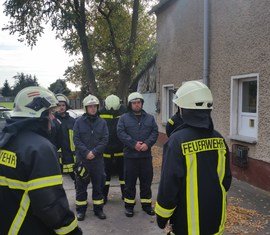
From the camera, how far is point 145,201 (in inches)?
243

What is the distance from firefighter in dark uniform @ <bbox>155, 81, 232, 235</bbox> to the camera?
2.81 metres

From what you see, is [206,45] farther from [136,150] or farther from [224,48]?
[136,150]

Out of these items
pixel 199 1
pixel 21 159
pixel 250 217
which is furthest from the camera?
pixel 199 1

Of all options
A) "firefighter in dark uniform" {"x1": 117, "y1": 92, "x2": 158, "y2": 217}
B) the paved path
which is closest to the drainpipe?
the paved path

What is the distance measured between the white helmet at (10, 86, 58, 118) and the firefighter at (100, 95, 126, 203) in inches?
166

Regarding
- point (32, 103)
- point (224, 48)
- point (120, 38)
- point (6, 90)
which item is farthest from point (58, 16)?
point (6, 90)

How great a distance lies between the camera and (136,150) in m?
5.99

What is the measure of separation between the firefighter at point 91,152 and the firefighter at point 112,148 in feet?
2.29

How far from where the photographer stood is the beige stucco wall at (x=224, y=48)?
7.31m

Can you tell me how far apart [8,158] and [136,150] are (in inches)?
143

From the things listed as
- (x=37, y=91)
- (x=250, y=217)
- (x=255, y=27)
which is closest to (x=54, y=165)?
(x=37, y=91)

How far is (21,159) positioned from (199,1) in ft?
28.7

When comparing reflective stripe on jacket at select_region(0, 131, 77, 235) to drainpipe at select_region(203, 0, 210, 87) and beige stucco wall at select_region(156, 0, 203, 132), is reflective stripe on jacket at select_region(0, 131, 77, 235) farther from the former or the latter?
beige stucco wall at select_region(156, 0, 203, 132)

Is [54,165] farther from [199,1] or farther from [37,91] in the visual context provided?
[199,1]
